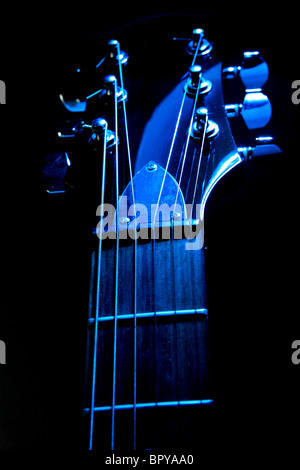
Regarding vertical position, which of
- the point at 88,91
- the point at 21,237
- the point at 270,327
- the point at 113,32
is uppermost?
the point at 113,32

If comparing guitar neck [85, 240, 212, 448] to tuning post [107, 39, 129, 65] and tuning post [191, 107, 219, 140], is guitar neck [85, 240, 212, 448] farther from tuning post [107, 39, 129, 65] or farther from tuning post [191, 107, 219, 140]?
tuning post [107, 39, 129, 65]

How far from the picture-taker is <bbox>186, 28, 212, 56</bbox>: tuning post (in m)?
1.08

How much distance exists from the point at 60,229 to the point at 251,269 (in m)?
0.52

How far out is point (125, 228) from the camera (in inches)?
34.2

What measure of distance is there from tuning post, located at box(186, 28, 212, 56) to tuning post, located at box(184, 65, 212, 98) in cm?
9

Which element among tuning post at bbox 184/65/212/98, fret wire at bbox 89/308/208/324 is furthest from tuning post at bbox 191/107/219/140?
fret wire at bbox 89/308/208/324

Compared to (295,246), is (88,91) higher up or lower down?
higher up

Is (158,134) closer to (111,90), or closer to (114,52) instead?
(111,90)

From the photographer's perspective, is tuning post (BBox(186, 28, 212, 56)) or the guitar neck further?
tuning post (BBox(186, 28, 212, 56))

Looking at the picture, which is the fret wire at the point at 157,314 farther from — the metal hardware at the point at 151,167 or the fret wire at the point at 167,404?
the metal hardware at the point at 151,167

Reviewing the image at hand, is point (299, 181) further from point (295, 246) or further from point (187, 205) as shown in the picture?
point (187, 205)

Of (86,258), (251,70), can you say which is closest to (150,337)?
(86,258)
